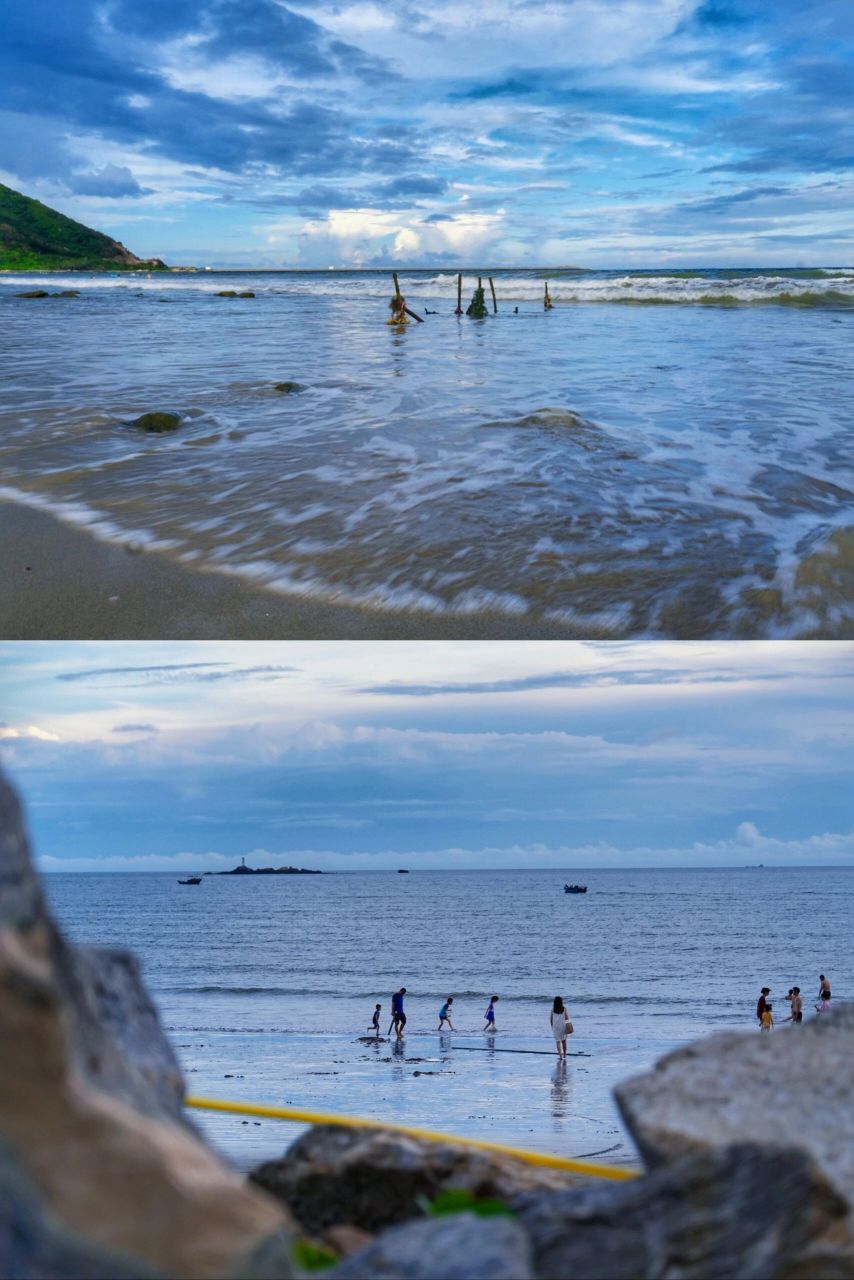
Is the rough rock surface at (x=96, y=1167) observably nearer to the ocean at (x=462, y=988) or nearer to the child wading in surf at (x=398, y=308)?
the ocean at (x=462, y=988)

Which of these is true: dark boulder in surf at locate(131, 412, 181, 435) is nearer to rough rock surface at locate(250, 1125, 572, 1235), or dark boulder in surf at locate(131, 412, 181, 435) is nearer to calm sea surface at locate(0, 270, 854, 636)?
calm sea surface at locate(0, 270, 854, 636)

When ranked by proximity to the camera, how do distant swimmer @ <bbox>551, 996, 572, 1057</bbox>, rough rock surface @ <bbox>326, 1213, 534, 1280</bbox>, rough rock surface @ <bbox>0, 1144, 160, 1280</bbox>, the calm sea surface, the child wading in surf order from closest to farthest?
rough rock surface @ <bbox>0, 1144, 160, 1280</bbox> → rough rock surface @ <bbox>326, 1213, 534, 1280</bbox> → the calm sea surface → distant swimmer @ <bbox>551, 996, 572, 1057</bbox> → the child wading in surf

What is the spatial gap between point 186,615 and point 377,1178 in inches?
122

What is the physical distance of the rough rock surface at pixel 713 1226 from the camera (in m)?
1.50

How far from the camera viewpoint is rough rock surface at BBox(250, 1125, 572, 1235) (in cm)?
214

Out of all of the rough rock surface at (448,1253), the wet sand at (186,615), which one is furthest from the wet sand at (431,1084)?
the rough rock surface at (448,1253)

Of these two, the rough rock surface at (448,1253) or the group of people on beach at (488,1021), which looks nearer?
the rough rock surface at (448,1253)

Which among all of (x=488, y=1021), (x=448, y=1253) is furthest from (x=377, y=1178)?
(x=488, y=1021)

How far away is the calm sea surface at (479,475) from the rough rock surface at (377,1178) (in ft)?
9.46

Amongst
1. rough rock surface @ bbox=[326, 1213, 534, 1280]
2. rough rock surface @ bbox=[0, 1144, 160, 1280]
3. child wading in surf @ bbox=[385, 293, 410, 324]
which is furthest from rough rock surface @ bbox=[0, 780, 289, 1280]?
child wading in surf @ bbox=[385, 293, 410, 324]

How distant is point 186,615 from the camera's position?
192 inches

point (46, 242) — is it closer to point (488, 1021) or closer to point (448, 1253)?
point (488, 1021)

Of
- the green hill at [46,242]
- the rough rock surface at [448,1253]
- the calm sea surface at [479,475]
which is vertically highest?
the green hill at [46,242]

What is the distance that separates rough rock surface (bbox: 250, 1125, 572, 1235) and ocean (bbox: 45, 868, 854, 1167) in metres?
0.63
